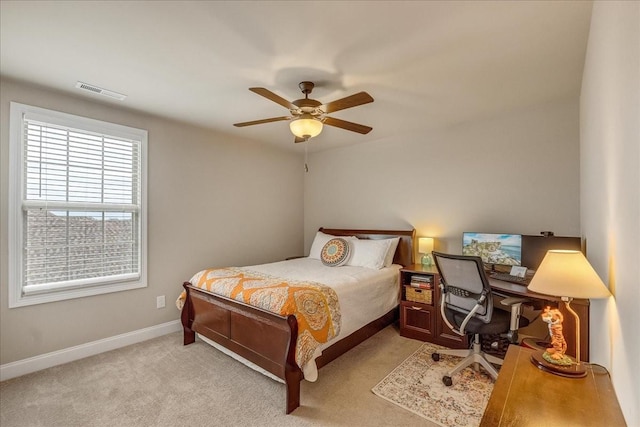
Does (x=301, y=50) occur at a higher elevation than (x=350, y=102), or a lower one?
higher

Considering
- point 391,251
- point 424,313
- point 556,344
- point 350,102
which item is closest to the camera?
point 556,344

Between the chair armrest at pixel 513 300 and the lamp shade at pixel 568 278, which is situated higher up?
the lamp shade at pixel 568 278

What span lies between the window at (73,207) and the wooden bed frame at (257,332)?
2.64 feet

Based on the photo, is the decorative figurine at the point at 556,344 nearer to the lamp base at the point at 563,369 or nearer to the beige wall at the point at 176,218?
the lamp base at the point at 563,369

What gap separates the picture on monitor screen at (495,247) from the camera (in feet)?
9.77

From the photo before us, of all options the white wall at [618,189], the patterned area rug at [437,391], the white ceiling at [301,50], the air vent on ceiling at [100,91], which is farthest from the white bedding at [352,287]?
the air vent on ceiling at [100,91]

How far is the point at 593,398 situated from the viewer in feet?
3.71

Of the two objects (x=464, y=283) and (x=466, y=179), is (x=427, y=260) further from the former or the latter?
(x=464, y=283)

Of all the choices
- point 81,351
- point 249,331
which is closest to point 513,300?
point 249,331

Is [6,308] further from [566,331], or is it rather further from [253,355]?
[566,331]

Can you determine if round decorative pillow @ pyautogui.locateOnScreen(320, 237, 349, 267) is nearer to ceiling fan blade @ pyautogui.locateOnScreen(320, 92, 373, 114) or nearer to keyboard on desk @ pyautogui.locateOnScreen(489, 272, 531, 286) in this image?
keyboard on desk @ pyautogui.locateOnScreen(489, 272, 531, 286)

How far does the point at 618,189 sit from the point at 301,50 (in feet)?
6.19

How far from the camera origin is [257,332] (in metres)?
2.35

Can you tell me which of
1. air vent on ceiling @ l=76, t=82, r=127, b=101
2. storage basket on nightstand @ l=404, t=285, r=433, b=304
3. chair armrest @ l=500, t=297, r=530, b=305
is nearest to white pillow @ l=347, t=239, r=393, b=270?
storage basket on nightstand @ l=404, t=285, r=433, b=304
